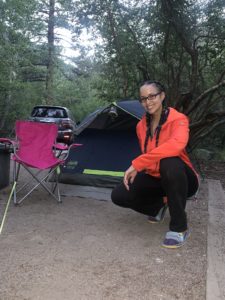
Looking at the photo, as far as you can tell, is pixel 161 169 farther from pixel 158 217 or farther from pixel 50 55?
pixel 50 55

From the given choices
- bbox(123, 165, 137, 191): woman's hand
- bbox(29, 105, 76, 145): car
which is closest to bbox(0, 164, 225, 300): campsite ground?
bbox(123, 165, 137, 191): woman's hand

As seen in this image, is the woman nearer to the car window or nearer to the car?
the car

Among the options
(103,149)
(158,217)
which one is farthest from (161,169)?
(103,149)

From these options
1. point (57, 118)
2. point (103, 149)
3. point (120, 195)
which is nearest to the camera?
point (120, 195)

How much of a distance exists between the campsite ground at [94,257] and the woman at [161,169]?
247 mm

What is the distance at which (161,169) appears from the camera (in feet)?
10.3

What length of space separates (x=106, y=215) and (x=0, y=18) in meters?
8.25

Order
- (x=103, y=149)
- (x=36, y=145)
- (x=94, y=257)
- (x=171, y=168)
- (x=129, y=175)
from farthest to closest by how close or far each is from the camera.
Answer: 1. (x=103, y=149)
2. (x=36, y=145)
3. (x=129, y=175)
4. (x=171, y=168)
5. (x=94, y=257)

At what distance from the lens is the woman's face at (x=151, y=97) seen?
3.22m

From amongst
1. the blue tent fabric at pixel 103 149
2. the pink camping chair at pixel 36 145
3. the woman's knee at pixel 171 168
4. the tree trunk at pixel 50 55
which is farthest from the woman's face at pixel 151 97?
the tree trunk at pixel 50 55

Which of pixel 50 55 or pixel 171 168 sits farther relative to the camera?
pixel 50 55

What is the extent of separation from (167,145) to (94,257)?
1035 mm

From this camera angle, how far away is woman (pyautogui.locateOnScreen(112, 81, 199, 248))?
3.11 meters

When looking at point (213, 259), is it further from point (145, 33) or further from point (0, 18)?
point (0, 18)
